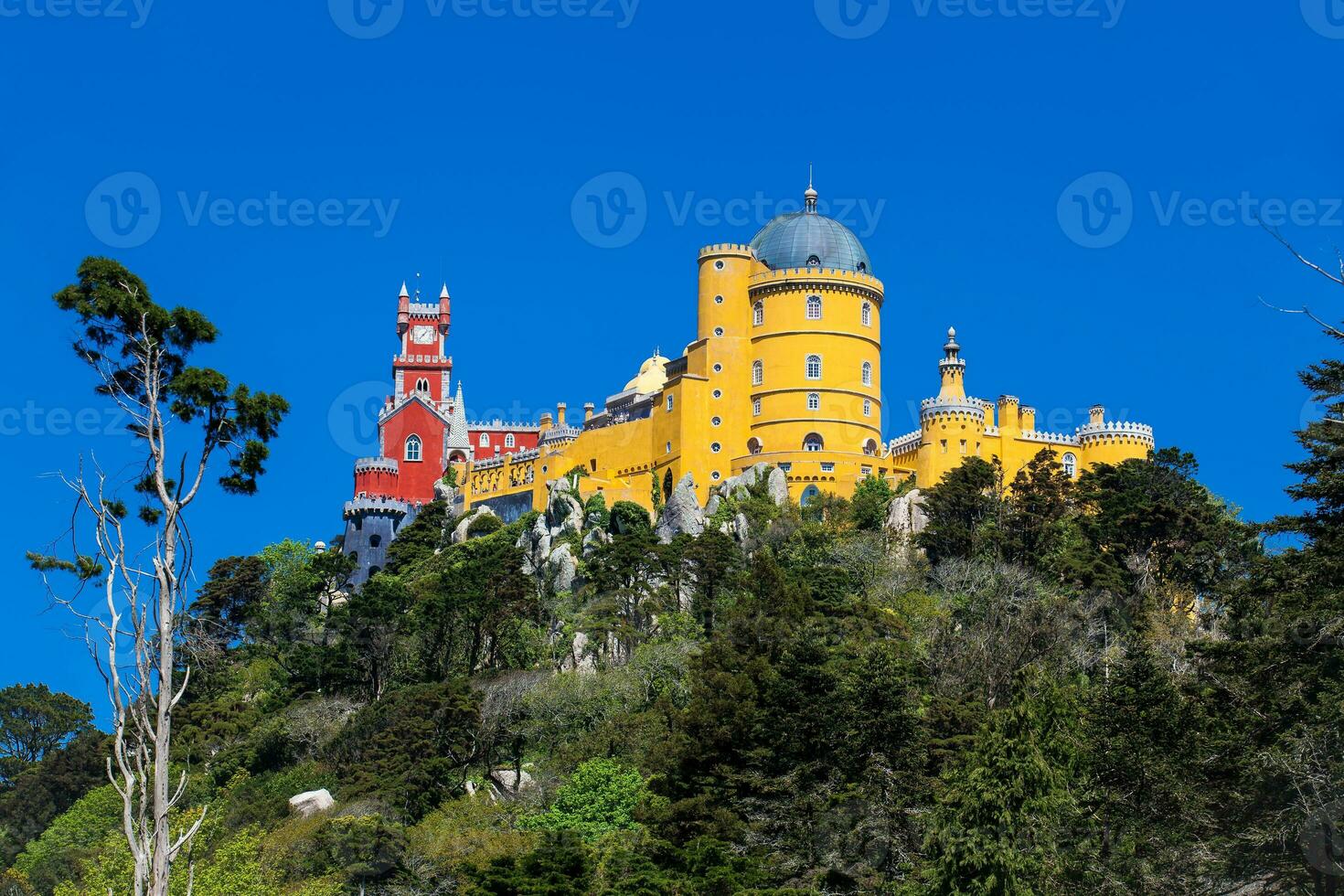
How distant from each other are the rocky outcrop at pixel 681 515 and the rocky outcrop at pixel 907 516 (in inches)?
306

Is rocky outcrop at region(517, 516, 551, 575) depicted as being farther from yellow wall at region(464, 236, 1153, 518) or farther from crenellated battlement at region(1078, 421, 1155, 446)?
crenellated battlement at region(1078, 421, 1155, 446)

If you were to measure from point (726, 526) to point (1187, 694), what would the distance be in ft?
110

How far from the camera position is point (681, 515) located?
76562mm

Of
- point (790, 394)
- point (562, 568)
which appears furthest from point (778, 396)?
point (562, 568)

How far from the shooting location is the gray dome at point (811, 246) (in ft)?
271

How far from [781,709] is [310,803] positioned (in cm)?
2071

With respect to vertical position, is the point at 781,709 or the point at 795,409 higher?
the point at 795,409

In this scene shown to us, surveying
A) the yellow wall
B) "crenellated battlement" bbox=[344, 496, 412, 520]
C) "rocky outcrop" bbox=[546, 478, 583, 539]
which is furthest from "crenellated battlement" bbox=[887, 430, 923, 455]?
"crenellated battlement" bbox=[344, 496, 412, 520]

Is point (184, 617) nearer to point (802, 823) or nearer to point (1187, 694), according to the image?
point (802, 823)

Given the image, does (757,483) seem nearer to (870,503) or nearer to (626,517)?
(870,503)

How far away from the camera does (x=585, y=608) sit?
70500mm

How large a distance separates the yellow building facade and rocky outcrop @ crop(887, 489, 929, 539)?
2.28 m

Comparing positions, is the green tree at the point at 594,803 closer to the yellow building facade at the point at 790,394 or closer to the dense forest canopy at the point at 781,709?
the dense forest canopy at the point at 781,709

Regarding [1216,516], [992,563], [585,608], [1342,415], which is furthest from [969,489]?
[1342,415]
